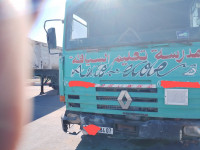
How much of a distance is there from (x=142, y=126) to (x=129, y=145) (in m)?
0.94

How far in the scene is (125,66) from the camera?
8.41 ft

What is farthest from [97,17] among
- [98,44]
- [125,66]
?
[125,66]

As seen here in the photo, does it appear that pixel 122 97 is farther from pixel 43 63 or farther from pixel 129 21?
pixel 43 63

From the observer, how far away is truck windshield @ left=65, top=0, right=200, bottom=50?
252 cm

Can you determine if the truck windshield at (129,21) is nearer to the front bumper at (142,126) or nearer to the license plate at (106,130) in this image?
the front bumper at (142,126)

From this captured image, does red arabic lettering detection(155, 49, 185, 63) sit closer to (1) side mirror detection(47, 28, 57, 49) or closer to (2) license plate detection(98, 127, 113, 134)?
(2) license plate detection(98, 127, 113, 134)

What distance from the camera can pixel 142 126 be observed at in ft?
7.98

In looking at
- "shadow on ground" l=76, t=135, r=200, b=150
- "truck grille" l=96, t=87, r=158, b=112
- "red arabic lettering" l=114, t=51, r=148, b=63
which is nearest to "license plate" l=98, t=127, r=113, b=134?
"truck grille" l=96, t=87, r=158, b=112

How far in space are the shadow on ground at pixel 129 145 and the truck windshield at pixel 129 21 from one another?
82.4 inches

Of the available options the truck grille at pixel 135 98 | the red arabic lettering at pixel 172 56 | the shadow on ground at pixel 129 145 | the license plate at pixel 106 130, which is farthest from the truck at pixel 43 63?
the red arabic lettering at pixel 172 56

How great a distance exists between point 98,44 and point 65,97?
130 centimetres

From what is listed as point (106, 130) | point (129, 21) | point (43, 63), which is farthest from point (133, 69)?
point (43, 63)

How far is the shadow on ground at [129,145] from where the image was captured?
9.82 feet

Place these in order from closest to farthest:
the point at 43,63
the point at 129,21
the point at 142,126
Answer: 1. the point at 142,126
2. the point at 129,21
3. the point at 43,63
